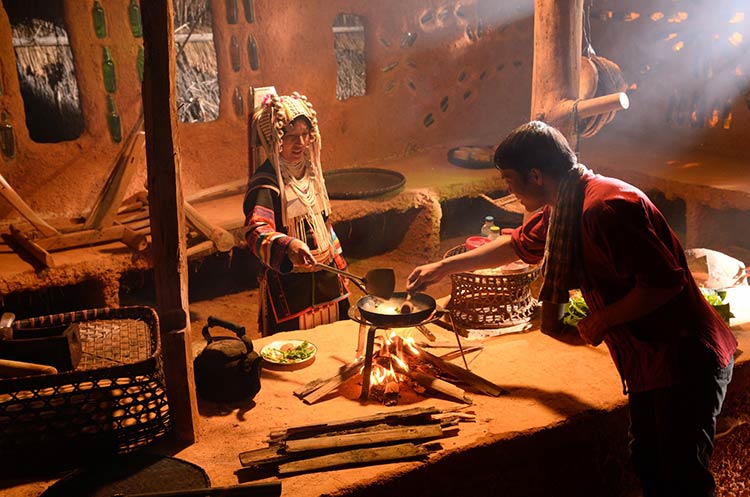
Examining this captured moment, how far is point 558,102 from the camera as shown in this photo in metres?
4.89

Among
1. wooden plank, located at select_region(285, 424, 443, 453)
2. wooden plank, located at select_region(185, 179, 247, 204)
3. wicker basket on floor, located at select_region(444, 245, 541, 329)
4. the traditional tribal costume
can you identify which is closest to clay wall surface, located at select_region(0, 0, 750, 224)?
wooden plank, located at select_region(185, 179, 247, 204)

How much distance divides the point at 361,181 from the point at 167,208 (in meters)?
5.37

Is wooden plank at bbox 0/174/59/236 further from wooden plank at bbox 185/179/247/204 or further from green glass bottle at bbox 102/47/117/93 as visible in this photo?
green glass bottle at bbox 102/47/117/93

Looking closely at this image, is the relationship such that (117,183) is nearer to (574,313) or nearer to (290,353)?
(290,353)

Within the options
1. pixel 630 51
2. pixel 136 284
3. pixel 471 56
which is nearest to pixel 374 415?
pixel 136 284

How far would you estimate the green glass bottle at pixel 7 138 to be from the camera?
6.70m

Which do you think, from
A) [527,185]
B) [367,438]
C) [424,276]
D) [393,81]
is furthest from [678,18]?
[367,438]

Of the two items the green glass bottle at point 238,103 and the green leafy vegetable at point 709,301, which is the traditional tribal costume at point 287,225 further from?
the green glass bottle at point 238,103

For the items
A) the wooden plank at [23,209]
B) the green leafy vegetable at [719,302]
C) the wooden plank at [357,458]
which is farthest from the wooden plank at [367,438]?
the wooden plank at [23,209]

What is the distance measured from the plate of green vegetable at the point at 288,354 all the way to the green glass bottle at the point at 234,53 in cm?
433

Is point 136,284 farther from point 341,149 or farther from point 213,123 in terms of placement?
point 341,149

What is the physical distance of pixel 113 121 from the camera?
7277mm

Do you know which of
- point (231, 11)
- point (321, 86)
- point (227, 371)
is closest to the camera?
point (227, 371)

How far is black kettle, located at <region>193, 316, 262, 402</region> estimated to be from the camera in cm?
367
